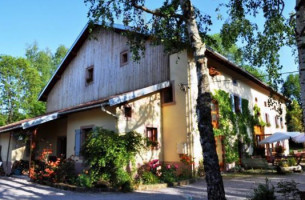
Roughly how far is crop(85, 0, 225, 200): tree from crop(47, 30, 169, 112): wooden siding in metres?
4.08

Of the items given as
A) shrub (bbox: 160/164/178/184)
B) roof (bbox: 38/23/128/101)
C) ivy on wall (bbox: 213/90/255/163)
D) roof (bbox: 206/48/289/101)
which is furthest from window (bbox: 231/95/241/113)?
roof (bbox: 38/23/128/101)

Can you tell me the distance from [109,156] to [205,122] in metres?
5.06

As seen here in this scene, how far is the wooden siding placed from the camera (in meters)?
14.3

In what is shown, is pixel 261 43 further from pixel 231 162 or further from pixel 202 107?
pixel 231 162

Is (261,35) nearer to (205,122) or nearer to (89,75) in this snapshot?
(205,122)

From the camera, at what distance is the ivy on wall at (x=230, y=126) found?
14.7 metres

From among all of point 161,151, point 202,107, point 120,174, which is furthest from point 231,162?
point 202,107

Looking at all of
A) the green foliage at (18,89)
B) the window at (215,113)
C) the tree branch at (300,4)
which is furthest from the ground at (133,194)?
the green foliage at (18,89)

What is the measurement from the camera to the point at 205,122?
6203 mm

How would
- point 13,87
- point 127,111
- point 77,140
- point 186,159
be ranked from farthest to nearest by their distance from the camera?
point 13,87 → point 77,140 → point 186,159 → point 127,111

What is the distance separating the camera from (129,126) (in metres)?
11.8

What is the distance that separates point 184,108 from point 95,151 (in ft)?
15.6

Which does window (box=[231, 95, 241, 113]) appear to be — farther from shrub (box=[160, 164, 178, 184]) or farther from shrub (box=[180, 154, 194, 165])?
shrub (box=[160, 164, 178, 184])

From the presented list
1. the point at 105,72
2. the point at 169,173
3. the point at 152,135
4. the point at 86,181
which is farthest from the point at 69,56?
the point at 169,173
